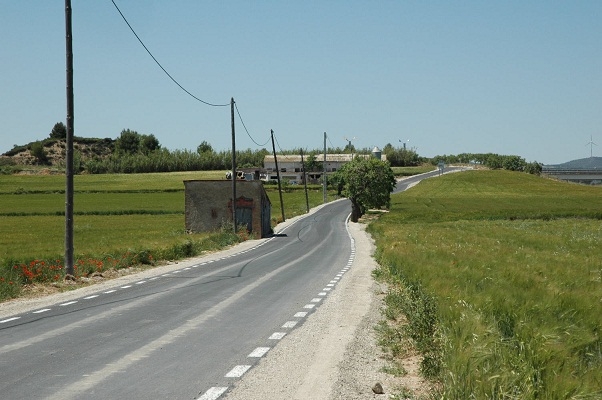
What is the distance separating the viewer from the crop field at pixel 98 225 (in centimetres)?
2727

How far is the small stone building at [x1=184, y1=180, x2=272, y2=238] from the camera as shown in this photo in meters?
64.2

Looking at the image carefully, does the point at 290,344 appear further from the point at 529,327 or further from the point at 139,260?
the point at 139,260

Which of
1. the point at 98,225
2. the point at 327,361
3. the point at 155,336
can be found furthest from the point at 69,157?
the point at 98,225

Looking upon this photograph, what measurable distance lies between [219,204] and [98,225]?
15.6m

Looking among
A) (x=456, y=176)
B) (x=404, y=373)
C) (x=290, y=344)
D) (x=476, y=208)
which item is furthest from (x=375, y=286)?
(x=456, y=176)

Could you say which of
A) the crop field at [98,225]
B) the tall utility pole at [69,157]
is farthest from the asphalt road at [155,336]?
the crop field at [98,225]

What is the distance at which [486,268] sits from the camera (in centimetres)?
1920

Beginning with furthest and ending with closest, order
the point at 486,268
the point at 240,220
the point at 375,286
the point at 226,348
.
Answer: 1. the point at 240,220
2. the point at 375,286
3. the point at 486,268
4. the point at 226,348

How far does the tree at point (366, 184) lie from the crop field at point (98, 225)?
9.54 meters

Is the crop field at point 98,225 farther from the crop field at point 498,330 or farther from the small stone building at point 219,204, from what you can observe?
the crop field at point 498,330

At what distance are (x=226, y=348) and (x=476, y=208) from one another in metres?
96.4

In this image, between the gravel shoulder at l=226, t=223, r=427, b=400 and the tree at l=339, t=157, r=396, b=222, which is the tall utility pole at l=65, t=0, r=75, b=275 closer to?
the gravel shoulder at l=226, t=223, r=427, b=400

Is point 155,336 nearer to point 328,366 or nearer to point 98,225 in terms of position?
point 328,366

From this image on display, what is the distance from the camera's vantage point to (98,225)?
243ft
